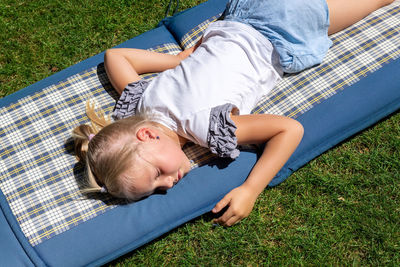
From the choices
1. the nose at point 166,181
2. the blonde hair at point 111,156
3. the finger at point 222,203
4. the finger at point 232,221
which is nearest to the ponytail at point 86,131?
the blonde hair at point 111,156

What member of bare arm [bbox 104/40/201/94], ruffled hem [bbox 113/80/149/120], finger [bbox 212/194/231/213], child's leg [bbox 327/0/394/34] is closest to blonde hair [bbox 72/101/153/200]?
ruffled hem [bbox 113/80/149/120]

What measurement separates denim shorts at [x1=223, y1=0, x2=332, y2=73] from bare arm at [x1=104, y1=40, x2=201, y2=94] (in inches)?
24.5

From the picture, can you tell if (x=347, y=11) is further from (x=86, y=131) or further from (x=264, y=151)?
(x=86, y=131)

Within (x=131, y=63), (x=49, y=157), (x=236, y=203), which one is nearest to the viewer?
(x=236, y=203)

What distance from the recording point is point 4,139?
2.78 metres

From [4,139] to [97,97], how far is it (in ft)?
2.38

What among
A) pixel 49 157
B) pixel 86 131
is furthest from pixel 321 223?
pixel 49 157

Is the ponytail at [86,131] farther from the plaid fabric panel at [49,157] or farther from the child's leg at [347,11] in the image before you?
the child's leg at [347,11]

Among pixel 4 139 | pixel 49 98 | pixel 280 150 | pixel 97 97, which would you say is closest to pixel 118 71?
pixel 97 97

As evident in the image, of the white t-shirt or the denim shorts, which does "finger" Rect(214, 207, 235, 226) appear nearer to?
the white t-shirt

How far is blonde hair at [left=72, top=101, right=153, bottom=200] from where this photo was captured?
2.19 m

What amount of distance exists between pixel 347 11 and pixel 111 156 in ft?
6.82

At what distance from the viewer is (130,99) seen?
263 centimetres

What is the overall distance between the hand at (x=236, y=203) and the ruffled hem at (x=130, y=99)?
0.87 meters
